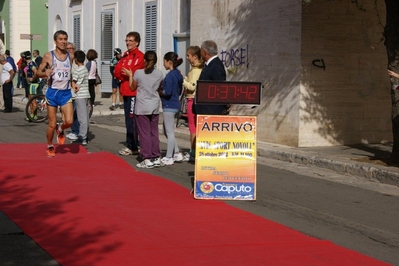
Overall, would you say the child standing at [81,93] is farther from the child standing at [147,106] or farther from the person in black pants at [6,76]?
the person in black pants at [6,76]

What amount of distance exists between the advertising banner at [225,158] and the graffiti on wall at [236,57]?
6809mm

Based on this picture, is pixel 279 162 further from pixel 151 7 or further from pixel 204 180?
pixel 151 7

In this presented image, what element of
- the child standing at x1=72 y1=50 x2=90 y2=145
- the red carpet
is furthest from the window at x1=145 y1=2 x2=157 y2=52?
the red carpet

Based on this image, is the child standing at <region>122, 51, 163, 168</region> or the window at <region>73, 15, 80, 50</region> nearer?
the child standing at <region>122, 51, 163, 168</region>

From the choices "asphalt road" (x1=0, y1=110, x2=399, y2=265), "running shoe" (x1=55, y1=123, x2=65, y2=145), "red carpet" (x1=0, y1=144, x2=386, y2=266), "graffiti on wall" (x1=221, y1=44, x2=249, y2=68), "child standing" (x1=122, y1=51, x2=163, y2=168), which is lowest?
"asphalt road" (x1=0, y1=110, x2=399, y2=265)

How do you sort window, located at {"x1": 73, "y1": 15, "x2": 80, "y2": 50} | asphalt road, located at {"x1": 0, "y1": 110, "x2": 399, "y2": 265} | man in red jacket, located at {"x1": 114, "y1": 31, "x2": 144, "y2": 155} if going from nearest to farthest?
asphalt road, located at {"x1": 0, "y1": 110, "x2": 399, "y2": 265}, man in red jacket, located at {"x1": 114, "y1": 31, "x2": 144, "y2": 155}, window, located at {"x1": 73, "y1": 15, "x2": 80, "y2": 50}

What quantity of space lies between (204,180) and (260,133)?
21.7 ft

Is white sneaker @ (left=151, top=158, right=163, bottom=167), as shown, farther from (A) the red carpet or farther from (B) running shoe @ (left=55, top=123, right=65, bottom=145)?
(B) running shoe @ (left=55, top=123, right=65, bottom=145)

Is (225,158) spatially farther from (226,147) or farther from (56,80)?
(56,80)

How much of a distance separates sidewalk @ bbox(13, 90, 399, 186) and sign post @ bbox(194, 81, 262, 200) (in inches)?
114

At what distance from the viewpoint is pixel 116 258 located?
6.73m

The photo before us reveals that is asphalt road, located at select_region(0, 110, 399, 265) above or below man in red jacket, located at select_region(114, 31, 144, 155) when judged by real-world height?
below

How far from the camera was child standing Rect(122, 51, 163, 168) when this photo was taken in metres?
12.0

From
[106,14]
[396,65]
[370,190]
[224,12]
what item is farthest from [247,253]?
[106,14]
